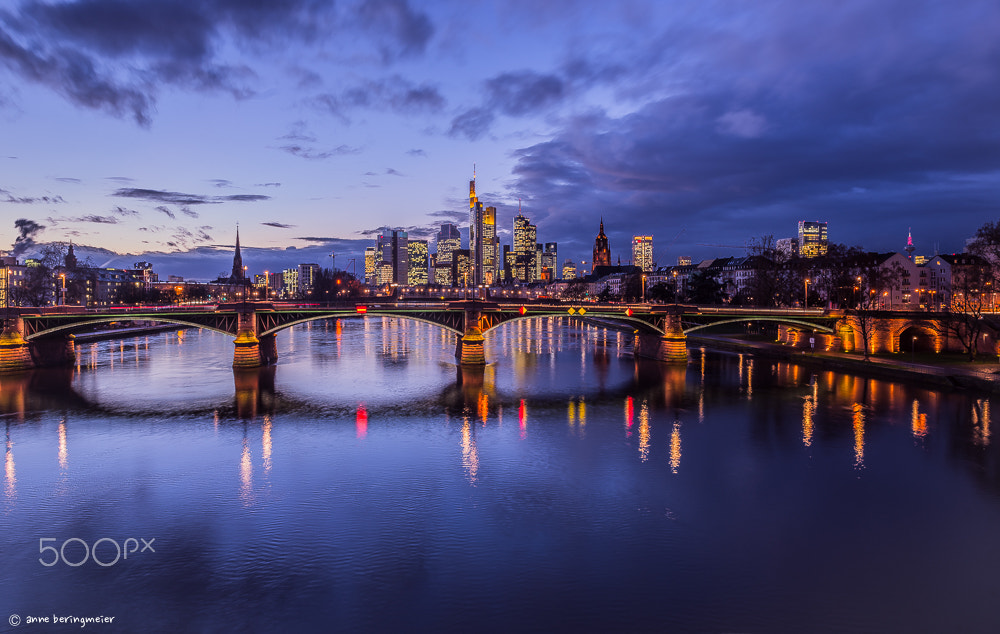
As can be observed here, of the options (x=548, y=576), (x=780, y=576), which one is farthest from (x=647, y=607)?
(x=780, y=576)

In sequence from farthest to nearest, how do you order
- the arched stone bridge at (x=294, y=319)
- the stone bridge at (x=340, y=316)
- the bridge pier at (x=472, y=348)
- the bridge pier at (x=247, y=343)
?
the bridge pier at (x=472, y=348)
the bridge pier at (x=247, y=343)
the stone bridge at (x=340, y=316)
the arched stone bridge at (x=294, y=319)

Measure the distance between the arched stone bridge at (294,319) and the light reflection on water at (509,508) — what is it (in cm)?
1679

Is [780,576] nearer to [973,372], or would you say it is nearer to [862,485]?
[862,485]

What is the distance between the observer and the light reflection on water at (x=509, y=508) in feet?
62.0

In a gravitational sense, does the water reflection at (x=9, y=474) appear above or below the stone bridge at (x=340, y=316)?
below

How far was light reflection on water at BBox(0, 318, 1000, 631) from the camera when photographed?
18.9 meters

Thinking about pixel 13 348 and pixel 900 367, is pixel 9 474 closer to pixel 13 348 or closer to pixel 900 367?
pixel 13 348

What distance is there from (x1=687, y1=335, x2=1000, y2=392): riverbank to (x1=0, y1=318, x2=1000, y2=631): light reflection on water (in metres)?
2.74

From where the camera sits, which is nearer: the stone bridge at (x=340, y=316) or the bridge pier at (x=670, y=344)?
the stone bridge at (x=340, y=316)

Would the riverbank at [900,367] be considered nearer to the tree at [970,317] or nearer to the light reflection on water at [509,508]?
the light reflection on water at [509,508]

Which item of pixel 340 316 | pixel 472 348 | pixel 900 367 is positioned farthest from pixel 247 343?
pixel 900 367

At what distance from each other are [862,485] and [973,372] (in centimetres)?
4102

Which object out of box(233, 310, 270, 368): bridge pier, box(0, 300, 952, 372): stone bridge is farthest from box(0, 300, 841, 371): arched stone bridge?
box(233, 310, 270, 368): bridge pier

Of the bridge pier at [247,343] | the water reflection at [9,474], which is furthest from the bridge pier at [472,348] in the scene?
the water reflection at [9,474]
